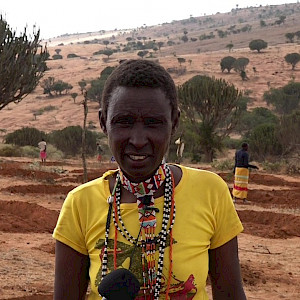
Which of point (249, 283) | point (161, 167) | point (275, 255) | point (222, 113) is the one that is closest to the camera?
point (161, 167)

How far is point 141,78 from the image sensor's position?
1579mm

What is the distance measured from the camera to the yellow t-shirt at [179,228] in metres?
1.57

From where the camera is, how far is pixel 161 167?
1.66 meters

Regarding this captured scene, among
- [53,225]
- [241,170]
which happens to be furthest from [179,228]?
[241,170]

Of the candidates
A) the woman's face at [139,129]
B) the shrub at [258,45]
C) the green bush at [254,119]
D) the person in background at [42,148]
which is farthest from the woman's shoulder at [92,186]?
the shrub at [258,45]

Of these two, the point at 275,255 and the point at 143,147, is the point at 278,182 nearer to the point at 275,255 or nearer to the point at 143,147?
the point at 275,255

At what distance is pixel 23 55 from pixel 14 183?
4.00 metres

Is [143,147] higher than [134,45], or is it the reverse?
[134,45]

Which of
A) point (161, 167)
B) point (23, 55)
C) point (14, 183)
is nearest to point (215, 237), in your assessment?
point (161, 167)

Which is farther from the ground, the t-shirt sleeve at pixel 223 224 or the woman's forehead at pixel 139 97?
the woman's forehead at pixel 139 97

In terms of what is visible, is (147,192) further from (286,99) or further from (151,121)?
(286,99)

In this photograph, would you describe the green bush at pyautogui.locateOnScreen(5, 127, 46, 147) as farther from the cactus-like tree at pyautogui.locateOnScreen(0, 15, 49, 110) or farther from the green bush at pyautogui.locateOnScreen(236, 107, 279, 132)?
the green bush at pyautogui.locateOnScreen(236, 107, 279, 132)

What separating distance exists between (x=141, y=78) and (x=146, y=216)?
426 millimetres

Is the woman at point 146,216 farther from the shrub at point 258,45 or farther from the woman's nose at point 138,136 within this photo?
the shrub at point 258,45
